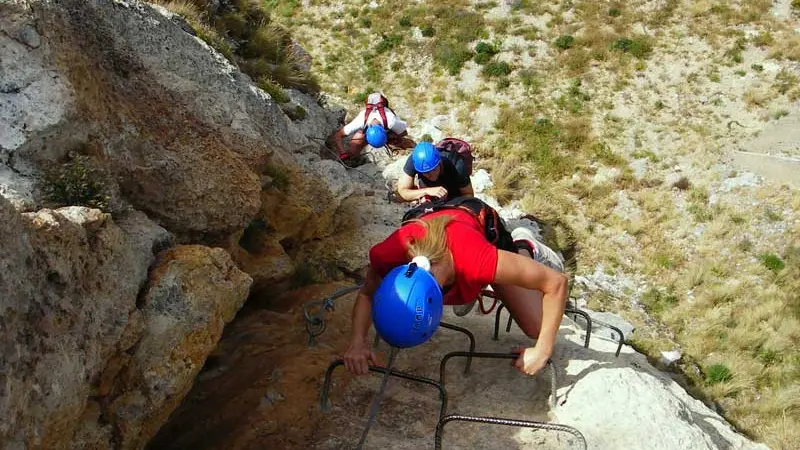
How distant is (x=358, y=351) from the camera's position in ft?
14.1

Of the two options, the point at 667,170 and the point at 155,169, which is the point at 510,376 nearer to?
the point at 155,169

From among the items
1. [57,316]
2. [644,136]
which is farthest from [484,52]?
[57,316]

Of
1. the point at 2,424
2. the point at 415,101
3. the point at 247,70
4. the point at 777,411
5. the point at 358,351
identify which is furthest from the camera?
the point at 415,101

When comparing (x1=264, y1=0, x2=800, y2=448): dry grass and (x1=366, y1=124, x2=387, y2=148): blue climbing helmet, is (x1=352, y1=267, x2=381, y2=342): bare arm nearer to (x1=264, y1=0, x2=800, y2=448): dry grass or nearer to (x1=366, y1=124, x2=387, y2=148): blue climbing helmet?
(x1=264, y1=0, x2=800, y2=448): dry grass

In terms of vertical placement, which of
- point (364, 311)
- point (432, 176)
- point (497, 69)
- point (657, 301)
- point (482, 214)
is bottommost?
point (657, 301)

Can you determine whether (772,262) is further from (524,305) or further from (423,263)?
(423,263)

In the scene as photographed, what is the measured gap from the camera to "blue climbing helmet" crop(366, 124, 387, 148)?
40.3ft

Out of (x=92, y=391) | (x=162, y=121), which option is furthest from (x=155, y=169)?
(x=92, y=391)

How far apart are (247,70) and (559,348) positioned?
8856 millimetres

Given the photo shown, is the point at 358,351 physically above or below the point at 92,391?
below

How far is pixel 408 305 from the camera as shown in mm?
3883

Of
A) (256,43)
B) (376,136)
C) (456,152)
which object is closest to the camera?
(456,152)

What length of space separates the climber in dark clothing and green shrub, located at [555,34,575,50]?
35.2 feet

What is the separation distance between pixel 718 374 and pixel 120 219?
8.43 m
